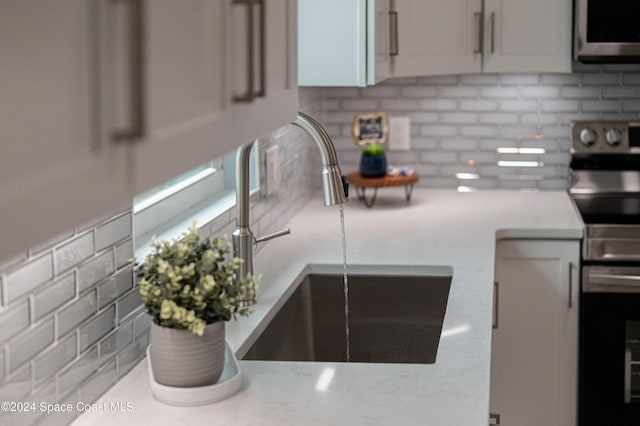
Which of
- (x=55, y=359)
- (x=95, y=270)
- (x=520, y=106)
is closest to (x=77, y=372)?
(x=55, y=359)

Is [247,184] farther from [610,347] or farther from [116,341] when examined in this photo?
[610,347]

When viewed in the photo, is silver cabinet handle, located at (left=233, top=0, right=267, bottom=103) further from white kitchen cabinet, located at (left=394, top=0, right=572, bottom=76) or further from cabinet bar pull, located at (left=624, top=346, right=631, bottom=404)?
cabinet bar pull, located at (left=624, top=346, right=631, bottom=404)

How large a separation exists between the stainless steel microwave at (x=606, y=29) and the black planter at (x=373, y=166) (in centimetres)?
80

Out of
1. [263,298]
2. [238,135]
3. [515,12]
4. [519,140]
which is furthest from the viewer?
[519,140]

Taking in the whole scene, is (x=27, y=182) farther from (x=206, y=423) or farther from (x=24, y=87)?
(x=206, y=423)

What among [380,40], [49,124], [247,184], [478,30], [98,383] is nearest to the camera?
[49,124]

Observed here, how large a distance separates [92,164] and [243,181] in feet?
4.39

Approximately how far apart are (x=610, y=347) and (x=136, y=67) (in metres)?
2.74

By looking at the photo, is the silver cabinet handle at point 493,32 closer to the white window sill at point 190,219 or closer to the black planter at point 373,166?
the black planter at point 373,166

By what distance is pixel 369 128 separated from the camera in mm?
4023

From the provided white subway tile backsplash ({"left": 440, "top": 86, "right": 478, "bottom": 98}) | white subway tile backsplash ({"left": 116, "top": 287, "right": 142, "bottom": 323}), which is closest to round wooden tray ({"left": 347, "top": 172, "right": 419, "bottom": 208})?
white subway tile backsplash ({"left": 440, "top": 86, "right": 478, "bottom": 98})

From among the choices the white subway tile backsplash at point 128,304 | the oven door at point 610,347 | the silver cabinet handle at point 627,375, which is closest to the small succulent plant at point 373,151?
the oven door at point 610,347

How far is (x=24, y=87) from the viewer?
0.76 meters

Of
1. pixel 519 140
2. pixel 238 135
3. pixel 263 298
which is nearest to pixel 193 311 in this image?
pixel 238 135
